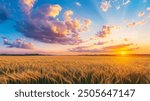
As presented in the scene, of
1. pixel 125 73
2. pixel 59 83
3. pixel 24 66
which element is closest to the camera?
pixel 59 83

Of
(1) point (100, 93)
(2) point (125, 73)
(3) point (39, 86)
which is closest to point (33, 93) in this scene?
(3) point (39, 86)

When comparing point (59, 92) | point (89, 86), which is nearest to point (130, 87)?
point (89, 86)

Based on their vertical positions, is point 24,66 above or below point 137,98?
above

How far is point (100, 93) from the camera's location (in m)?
4.55

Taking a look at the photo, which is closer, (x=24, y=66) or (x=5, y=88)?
(x=5, y=88)

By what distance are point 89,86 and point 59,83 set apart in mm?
396

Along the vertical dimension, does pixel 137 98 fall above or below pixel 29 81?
below

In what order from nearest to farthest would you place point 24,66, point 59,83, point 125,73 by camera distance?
point 59,83
point 125,73
point 24,66

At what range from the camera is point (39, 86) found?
14.7 feet

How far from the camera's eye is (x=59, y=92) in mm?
4523

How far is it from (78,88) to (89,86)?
0.14 meters

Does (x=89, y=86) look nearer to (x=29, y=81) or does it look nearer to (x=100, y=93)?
(x=100, y=93)

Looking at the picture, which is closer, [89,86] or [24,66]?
[89,86]

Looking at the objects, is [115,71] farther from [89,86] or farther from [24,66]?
[24,66]
